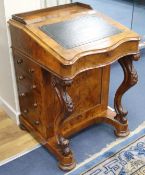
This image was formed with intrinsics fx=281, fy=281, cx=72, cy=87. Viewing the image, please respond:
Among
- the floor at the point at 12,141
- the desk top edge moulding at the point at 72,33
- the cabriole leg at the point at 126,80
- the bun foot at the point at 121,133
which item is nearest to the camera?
the desk top edge moulding at the point at 72,33

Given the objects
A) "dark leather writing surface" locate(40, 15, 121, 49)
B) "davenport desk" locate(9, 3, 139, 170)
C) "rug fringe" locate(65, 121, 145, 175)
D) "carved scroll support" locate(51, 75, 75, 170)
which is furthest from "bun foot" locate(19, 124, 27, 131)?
"dark leather writing surface" locate(40, 15, 121, 49)

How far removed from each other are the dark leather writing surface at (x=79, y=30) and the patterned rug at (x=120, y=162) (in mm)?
801

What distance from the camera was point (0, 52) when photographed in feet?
6.74

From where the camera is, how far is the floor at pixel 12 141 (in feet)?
6.36

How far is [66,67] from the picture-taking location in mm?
1403

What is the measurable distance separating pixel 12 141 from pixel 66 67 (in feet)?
3.02

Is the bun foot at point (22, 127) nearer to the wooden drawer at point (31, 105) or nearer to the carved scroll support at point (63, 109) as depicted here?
the wooden drawer at point (31, 105)

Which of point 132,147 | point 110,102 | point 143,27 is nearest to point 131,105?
point 110,102

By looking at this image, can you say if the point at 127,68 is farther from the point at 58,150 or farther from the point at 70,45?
the point at 58,150

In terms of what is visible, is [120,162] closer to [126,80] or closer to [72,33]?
[126,80]

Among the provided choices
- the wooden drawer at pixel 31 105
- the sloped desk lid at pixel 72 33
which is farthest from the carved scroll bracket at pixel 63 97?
the wooden drawer at pixel 31 105

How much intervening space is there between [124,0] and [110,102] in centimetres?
340

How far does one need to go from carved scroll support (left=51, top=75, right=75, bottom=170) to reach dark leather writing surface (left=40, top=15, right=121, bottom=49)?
0.66 feet

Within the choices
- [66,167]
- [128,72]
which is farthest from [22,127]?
[128,72]
